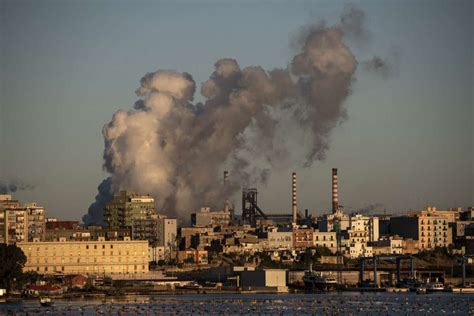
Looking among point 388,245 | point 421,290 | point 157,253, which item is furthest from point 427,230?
point 421,290

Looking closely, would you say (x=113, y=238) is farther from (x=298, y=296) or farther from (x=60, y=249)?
(x=298, y=296)

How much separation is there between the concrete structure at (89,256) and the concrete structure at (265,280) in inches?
586

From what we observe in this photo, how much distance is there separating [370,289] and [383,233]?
202 feet

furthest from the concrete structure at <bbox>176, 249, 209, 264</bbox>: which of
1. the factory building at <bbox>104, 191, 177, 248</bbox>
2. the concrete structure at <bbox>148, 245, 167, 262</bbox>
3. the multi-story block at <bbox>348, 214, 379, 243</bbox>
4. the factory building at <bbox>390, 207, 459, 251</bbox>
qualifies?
the factory building at <bbox>390, 207, 459, 251</bbox>

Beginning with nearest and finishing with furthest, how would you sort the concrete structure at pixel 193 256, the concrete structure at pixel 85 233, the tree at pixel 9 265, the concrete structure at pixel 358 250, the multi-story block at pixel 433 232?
the tree at pixel 9 265 → the concrete structure at pixel 85 233 → the concrete structure at pixel 193 256 → the concrete structure at pixel 358 250 → the multi-story block at pixel 433 232

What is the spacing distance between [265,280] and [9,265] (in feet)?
68.9

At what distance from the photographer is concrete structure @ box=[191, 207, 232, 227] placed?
579ft

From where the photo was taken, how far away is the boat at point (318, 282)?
130 m

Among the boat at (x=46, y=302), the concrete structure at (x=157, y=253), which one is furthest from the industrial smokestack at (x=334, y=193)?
the boat at (x=46, y=302)

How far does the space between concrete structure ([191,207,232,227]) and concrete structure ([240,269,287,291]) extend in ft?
156

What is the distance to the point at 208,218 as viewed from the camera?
177875 mm

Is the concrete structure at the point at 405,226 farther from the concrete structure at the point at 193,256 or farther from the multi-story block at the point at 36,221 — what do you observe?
the multi-story block at the point at 36,221

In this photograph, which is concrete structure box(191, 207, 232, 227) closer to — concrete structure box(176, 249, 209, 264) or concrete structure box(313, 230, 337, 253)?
concrete structure box(313, 230, 337, 253)

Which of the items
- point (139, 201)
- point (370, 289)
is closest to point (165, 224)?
point (139, 201)
